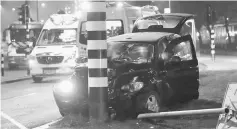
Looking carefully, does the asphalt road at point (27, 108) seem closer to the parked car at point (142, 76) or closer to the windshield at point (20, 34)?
the parked car at point (142, 76)

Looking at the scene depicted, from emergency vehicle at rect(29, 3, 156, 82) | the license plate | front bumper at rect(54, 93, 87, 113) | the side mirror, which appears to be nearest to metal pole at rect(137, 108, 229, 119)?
front bumper at rect(54, 93, 87, 113)

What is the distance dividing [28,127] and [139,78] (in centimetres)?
218

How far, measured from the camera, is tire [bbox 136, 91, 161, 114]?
27.1ft

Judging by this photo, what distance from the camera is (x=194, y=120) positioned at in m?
8.25

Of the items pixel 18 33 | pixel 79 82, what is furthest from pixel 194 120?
pixel 18 33

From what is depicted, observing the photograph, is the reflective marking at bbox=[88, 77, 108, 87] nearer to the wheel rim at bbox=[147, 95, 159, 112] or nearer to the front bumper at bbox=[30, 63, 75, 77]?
the wheel rim at bbox=[147, 95, 159, 112]

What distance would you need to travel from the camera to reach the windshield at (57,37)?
19.1m

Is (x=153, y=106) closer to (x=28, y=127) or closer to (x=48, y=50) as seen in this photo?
(x=28, y=127)

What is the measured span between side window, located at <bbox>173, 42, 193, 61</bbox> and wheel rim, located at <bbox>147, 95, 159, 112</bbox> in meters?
1.57

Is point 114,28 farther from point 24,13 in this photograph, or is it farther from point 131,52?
point 131,52

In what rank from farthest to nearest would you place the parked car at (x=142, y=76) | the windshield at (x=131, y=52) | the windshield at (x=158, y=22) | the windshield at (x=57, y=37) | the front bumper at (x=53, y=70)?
the windshield at (x=57, y=37)
the front bumper at (x=53, y=70)
the windshield at (x=158, y=22)
the windshield at (x=131, y=52)
the parked car at (x=142, y=76)

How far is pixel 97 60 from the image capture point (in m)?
8.04

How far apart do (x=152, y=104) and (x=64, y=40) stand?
11.3 meters

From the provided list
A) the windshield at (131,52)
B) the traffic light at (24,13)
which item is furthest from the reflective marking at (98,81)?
Result: the traffic light at (24,13)
